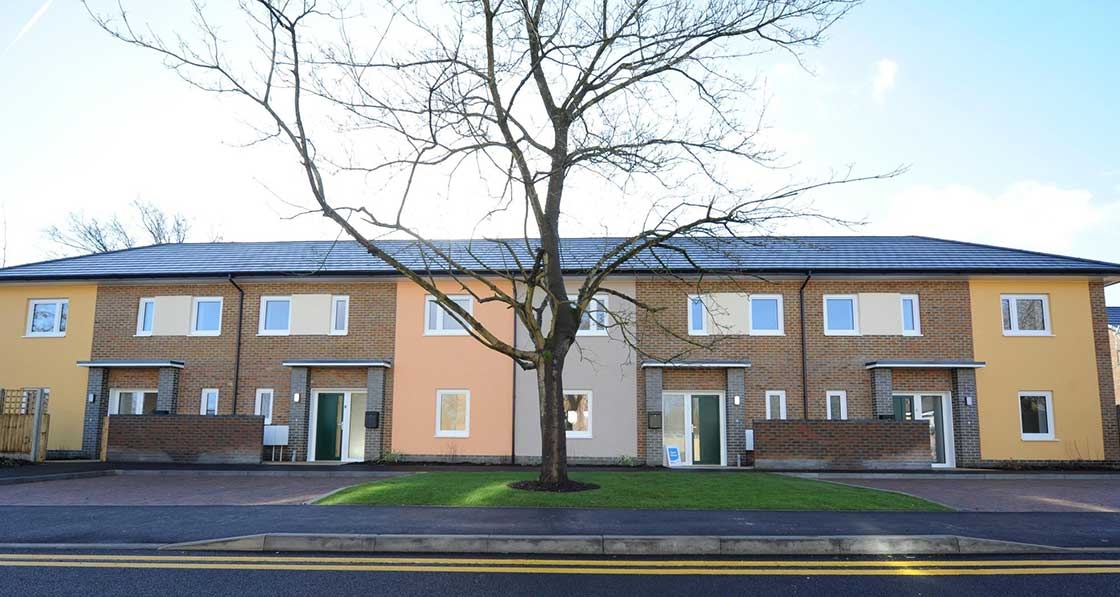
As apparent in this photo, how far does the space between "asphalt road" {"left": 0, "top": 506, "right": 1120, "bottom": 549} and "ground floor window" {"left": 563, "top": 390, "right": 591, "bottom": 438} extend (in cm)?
1007

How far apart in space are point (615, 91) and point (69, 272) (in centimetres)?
1831

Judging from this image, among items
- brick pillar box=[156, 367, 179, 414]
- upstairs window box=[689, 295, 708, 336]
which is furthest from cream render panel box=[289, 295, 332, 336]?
upstairs window box=[689, 295, 708, 336]

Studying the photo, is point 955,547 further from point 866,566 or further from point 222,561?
point 222,561

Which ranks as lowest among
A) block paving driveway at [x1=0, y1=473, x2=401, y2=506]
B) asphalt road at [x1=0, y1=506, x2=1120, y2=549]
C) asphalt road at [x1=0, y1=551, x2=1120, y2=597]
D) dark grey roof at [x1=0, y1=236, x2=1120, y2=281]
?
block paving driveway at [x1=0, y1=473, x2=401, y2=506]

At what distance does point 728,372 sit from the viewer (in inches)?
799

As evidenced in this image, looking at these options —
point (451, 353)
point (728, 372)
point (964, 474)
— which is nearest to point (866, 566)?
point (964, 474)

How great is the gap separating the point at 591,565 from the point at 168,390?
18030 millimetres

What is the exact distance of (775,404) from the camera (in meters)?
20.3

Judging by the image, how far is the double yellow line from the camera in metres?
7.01

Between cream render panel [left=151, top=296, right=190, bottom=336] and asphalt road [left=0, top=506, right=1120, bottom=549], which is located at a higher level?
cream render panel [left=151, top=296, right=190, bottom=336]

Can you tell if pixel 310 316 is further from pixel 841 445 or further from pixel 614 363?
pixel 841 445

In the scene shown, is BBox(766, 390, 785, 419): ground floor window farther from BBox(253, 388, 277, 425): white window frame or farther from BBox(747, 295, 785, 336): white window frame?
BBox(253, 388, 277, 425): white window frame

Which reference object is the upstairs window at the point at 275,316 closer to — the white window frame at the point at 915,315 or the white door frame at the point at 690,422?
the white door frame at the point at 690,422

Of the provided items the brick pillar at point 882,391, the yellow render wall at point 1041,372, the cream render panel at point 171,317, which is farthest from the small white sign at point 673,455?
the cream render panel at point 171,317
